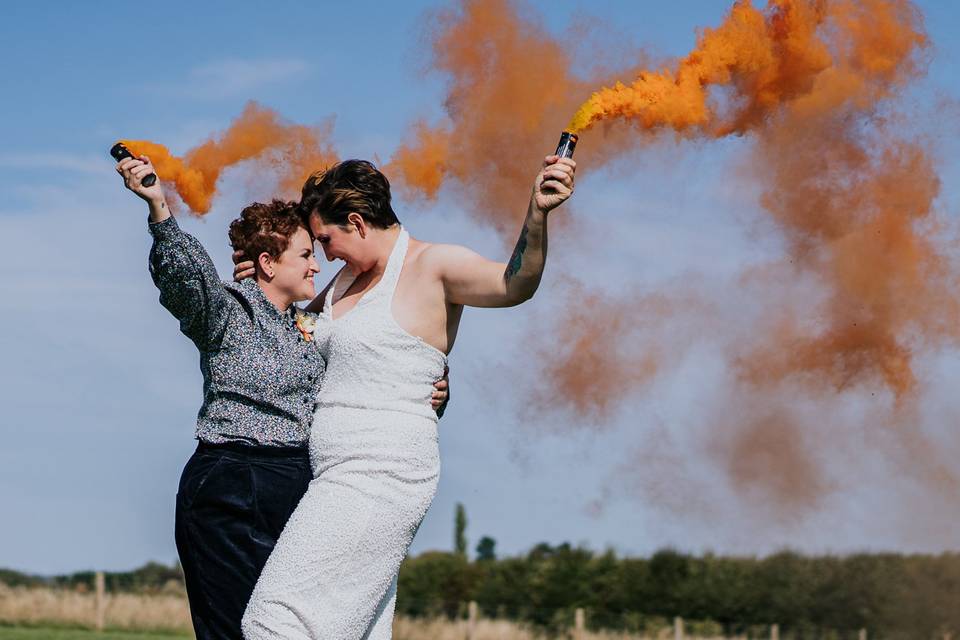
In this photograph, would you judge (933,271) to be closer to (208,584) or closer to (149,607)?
(208,584)

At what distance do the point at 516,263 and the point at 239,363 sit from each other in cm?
157

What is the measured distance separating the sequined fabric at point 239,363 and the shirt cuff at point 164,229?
0.20 ft

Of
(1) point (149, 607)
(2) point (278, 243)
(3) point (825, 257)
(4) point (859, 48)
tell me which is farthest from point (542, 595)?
(2) point (278, 243)

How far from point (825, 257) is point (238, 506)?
10729mm

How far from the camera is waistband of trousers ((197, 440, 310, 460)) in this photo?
5.45 m

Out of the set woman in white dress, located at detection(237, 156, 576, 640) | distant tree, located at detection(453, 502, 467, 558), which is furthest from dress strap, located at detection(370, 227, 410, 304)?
distant tree, located at detection(453, 502, 467, 558)

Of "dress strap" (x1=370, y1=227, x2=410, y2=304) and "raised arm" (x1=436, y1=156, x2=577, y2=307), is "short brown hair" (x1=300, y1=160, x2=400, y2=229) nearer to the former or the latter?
"dress strap" (x1=370, y1=227, x2=410, y2=304)

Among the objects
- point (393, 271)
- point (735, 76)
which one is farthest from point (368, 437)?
point (735, 76)

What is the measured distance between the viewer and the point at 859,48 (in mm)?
11023

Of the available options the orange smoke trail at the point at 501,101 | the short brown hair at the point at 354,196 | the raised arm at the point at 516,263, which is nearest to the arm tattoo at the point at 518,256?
the raised arm at the point at 516,263

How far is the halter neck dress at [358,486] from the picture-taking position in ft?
15.3

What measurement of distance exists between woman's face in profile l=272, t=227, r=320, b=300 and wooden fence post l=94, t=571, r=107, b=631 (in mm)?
19392

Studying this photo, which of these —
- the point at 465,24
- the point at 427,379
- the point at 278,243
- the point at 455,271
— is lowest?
the point at 427,379

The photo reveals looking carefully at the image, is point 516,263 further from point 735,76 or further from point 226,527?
point 735,76
